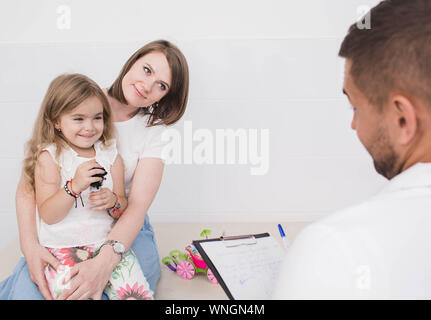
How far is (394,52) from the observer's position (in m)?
0.61

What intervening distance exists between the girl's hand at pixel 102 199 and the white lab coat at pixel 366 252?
0.60 meters

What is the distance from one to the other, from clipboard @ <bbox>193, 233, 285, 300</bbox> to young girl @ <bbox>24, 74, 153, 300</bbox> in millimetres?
242

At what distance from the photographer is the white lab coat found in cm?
53

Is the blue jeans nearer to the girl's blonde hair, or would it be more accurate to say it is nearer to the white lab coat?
the girl's blonde hair

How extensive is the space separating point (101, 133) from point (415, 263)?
0.80 meters

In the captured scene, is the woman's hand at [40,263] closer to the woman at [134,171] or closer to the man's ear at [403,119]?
the woman at [134,171]

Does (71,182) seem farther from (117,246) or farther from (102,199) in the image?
(117,246)

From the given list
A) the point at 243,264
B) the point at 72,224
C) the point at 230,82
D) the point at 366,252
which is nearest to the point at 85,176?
the point at 72,224

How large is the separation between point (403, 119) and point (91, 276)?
0.75 metres

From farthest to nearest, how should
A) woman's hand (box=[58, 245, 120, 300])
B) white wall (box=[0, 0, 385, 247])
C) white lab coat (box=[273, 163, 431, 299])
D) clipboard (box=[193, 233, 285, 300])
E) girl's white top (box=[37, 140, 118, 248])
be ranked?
1. white wall (box=[0, 0, 385, 247])
2. girl's white top (box=[37, 140, 118, 248])
3. woman's hand (box=[58, 245, 120, 300])
4. clipboard (box=[193, 233, 285, 300])
5. white lab coat (box=[273, 163, 431, 299])

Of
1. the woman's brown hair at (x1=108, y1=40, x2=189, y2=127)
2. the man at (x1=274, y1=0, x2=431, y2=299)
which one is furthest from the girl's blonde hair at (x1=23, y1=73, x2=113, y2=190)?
the man at (x1=274, y1=0, x2=431, y2=299)

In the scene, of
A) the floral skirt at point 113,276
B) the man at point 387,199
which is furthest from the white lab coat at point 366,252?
the floral skirt at point 113,276
